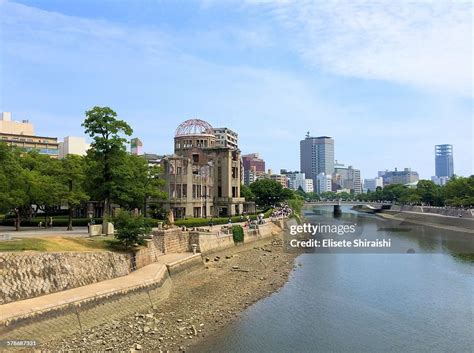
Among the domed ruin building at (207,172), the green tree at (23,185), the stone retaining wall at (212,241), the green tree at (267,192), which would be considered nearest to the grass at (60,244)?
the stone retaining wall at (212,241)

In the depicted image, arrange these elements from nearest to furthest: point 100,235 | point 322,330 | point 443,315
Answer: point 322,330 → point 443,315 → point 100,235

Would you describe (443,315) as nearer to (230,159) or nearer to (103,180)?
(103,180)

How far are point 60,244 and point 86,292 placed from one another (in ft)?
21.7

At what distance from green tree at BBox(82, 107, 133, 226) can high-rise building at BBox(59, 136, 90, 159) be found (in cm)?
7751

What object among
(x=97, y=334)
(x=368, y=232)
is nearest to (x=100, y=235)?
(x=97, y=334)

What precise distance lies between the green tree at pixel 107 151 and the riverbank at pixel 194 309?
1283 cm

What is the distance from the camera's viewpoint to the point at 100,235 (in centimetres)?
4450

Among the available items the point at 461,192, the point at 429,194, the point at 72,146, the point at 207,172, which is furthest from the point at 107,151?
the point at 429,194

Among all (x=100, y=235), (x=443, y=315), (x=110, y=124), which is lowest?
(x=443, y=315)

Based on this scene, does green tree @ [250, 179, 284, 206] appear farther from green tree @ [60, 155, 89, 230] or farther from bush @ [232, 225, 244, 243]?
green tree @ [60, 155, 89, 230]

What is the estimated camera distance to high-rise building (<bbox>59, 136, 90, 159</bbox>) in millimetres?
118269

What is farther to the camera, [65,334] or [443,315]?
[443,315]

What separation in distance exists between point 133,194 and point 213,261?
13651 mm

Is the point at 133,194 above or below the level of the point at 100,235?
above
